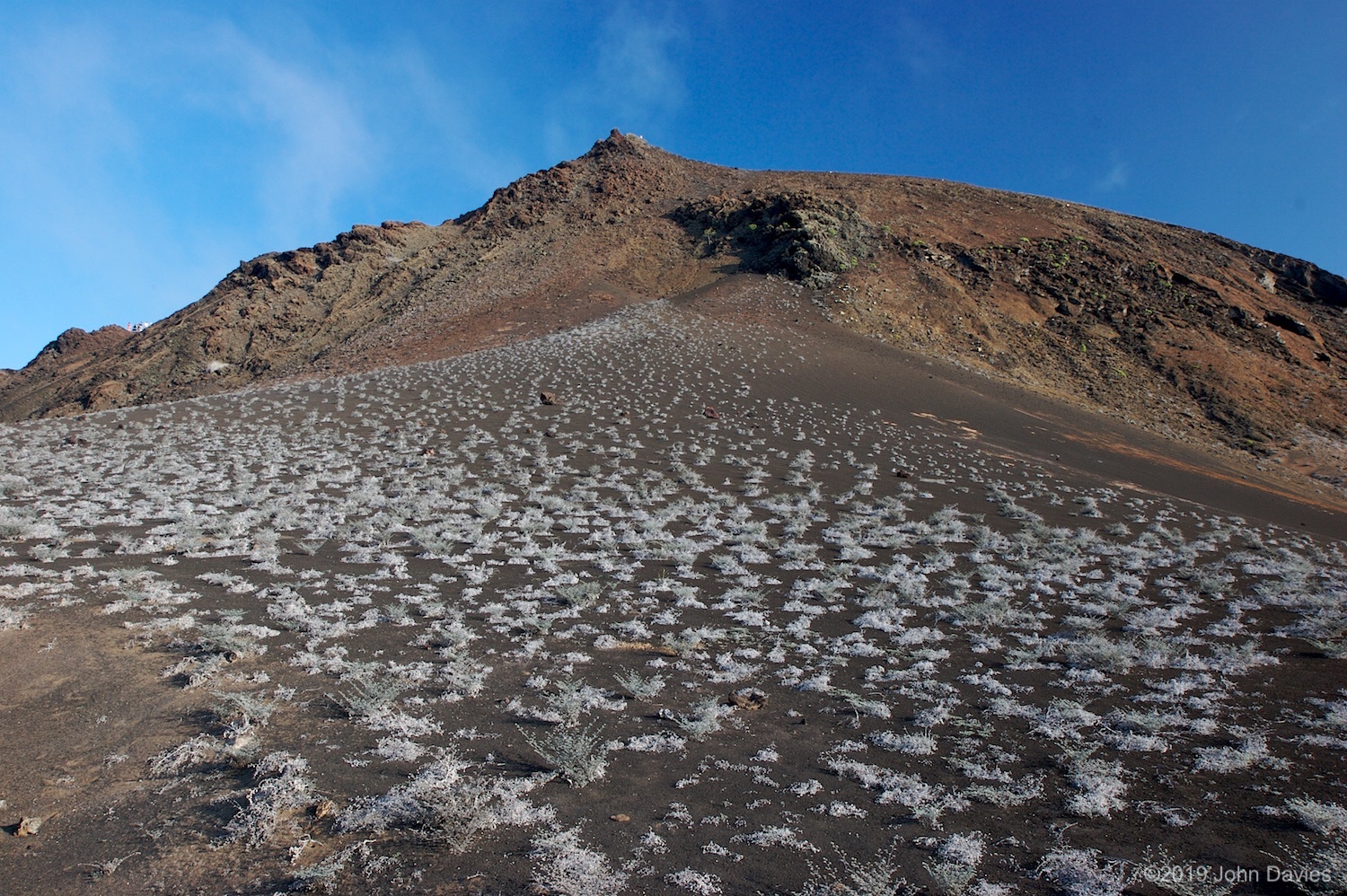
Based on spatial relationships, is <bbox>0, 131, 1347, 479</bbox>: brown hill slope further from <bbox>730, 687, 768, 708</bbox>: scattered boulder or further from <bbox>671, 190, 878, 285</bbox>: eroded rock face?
<bbox>730, 687, 768, 708</bbox>: scattered boulder

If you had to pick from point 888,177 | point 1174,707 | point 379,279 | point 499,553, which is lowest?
point 1174,707

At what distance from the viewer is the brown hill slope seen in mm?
32000

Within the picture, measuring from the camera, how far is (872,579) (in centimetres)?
932

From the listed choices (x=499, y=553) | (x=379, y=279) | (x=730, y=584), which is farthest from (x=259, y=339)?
(x=730, y=584)

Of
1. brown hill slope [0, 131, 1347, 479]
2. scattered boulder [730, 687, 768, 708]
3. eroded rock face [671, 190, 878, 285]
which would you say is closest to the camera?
scattered boulder [730, 687, 768, 708]

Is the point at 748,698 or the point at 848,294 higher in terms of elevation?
the point at 848,294

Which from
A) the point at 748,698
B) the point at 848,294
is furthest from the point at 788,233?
the point at 748,698

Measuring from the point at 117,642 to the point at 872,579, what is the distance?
28.0 ft

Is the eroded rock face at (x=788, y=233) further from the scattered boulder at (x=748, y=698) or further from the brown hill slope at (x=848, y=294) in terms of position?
the scattered boulder at (x=748, y=698)

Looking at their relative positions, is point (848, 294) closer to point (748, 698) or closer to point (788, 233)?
point (788, 233)

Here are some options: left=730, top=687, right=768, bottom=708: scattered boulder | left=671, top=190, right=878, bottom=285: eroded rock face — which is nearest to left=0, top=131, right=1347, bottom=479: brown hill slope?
left=671, top=190, right=878, bottom=285: eroded rock face

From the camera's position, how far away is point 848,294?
34.5 m

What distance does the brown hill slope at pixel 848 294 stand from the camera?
32.0m

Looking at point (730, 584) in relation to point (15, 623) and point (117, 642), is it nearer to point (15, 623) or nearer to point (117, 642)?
point (117, 642)
